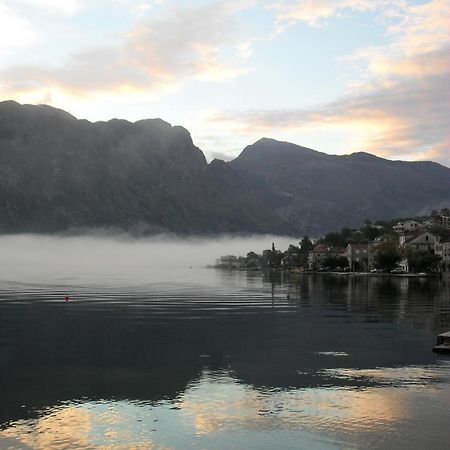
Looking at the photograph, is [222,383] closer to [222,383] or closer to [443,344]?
[222,383]

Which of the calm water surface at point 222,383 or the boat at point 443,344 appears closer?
the calm water surface at point 222,383

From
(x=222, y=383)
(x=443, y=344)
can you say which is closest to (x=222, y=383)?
(x=222, y=383)

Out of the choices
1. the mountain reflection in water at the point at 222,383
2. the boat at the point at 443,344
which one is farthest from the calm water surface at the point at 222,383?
the boat at the point at 443,344

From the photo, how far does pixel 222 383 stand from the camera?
4375 centimetres

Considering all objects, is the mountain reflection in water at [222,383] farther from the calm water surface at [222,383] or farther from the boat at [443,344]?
the boat at [443,344]

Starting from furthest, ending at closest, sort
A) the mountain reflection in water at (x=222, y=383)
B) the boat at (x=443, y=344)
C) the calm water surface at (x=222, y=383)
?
1. the boat at (x=443, y=344)
2. the mountain reflection in water at (x=222, y=383)
3. the calm water surface at (x=222, y=383)

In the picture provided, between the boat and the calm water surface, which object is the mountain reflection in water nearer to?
the calm water surface

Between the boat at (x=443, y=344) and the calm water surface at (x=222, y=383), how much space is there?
1.26m

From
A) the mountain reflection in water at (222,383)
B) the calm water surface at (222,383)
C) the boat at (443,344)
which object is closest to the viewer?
the calm water surface at (222,383)

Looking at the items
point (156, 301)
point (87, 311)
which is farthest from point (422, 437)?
point (156, 301)

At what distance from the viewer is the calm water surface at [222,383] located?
3195cm

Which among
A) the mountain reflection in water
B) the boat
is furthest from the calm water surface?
the boat

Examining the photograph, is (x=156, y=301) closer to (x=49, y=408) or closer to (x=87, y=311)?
(x=87, y=311)

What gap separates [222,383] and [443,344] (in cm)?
2680
